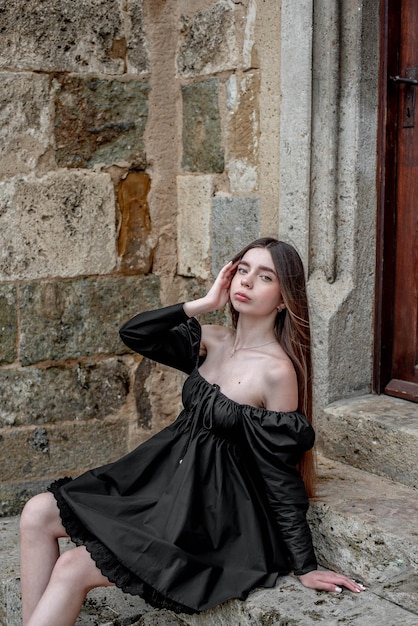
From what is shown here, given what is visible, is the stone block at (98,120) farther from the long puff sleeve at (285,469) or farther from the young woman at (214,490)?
the long puff sleeve at (285,469)

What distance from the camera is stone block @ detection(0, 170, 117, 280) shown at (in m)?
3.33

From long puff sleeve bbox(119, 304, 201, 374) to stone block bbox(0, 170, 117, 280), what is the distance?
0.77 meters

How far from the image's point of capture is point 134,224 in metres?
3.56

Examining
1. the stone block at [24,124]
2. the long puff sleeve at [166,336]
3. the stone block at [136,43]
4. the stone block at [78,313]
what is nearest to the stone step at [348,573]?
the long puff sleeve at [166,336]

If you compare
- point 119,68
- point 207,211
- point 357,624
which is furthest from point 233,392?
point 119,68

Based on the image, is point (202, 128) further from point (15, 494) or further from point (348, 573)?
point (348, 573)

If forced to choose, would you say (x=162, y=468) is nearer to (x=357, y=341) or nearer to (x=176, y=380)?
(x=357, y=341)

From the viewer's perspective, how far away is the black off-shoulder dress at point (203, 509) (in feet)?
7.66

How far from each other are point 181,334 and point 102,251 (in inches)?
33.7

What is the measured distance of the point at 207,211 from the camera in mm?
3459

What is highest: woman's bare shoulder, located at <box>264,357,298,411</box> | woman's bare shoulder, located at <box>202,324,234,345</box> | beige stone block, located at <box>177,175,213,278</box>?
beige stone block, located at <box>177,175,213,278</box>

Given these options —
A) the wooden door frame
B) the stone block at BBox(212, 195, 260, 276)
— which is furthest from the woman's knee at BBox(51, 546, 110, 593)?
the stone block at BBox(212, 195, 260, 276)

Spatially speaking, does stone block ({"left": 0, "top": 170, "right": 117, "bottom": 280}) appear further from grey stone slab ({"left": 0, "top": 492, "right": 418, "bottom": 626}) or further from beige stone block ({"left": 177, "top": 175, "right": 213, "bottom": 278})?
grey stone slab ({"left": 0, "top": 492, "right": 418, "bottom": 626})

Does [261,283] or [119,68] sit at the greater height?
[119,68]
